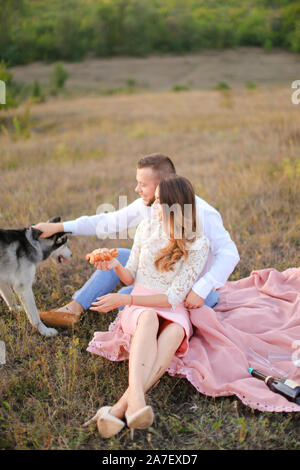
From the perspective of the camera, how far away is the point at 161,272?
332 centimetres

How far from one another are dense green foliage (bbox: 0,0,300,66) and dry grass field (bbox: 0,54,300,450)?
34.5 meters

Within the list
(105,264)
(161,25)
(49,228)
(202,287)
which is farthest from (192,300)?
(161,25)

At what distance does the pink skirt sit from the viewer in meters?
3.09

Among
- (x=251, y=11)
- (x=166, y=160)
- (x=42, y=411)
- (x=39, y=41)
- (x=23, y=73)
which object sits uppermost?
(x=251, y=11)

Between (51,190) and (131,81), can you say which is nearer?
(51,190)

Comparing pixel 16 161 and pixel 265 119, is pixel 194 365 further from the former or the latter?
pixel 265 119

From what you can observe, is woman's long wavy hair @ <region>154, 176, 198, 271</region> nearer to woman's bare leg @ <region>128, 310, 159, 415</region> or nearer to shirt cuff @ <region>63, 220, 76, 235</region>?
woman's bare leg @ <region>128, 310, 159, 415</region>

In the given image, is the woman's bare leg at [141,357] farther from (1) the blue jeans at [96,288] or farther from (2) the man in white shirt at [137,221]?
(1) the blue jeans at [96,288]

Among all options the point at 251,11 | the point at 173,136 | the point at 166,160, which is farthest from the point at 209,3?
the point at 166,160

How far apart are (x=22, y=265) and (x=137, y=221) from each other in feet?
4.12

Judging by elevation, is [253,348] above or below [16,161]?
below

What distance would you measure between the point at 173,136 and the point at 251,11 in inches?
2089

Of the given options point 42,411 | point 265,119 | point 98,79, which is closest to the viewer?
point 42,411

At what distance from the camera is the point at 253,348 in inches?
133
